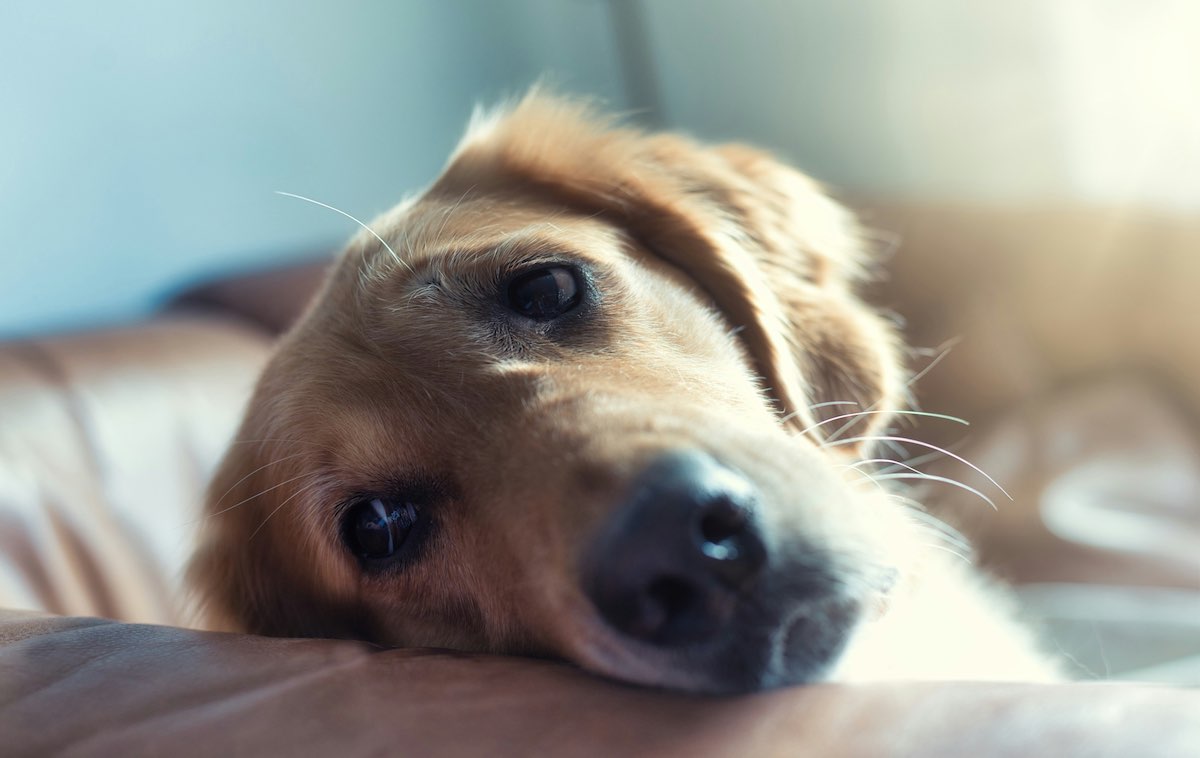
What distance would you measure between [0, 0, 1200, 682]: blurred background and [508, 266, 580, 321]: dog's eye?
937 mm

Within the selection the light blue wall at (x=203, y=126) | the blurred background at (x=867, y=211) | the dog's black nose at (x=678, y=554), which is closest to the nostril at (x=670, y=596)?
the dog's black nose at (x=678, y=554)

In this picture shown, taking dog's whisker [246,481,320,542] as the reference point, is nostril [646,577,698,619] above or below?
above

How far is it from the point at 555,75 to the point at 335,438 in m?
3.76

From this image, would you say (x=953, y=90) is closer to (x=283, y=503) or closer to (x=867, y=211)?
(x=867, y=211)

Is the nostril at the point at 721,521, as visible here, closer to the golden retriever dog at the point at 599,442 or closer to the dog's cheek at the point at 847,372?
the golden retriever dog at the point at 599,442

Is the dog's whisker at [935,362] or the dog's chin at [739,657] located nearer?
the dog's chin at [739,657]

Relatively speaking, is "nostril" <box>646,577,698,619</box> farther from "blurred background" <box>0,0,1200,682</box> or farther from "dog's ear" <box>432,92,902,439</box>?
"blurred background" <box>0,0,1200,682</box>

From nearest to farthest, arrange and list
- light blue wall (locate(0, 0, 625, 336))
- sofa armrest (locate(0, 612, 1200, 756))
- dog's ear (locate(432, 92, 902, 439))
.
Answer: sofa armrest (locate(0, 612, 1200, 756)) → dog's ear (locate(432, 92, 902, 439)) → light blue wall (locate(0, 0, 625, 336))

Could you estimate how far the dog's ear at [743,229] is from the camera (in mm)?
1701

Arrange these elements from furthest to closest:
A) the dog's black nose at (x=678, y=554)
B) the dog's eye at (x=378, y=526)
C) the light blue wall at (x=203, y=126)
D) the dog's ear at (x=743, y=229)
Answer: the light blue wall at (x=203, y=126)
the dog's ear at (x=743, y=229)
the dog's eye at (x=378, y=526)
the dog's black nose at (x=678, y=554)

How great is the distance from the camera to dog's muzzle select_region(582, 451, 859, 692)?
3.01ft

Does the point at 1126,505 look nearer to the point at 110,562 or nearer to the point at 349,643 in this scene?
the point at 349,643

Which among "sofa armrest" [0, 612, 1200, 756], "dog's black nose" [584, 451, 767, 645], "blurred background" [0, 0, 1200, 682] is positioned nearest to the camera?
"sofa armrest" [0, 612, 1200, 756]

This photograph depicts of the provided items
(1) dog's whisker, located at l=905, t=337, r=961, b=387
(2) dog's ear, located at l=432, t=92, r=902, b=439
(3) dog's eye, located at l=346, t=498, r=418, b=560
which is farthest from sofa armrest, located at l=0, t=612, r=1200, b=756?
(1) dog's whisker, located at l=905, t=337, r=961, b=387
